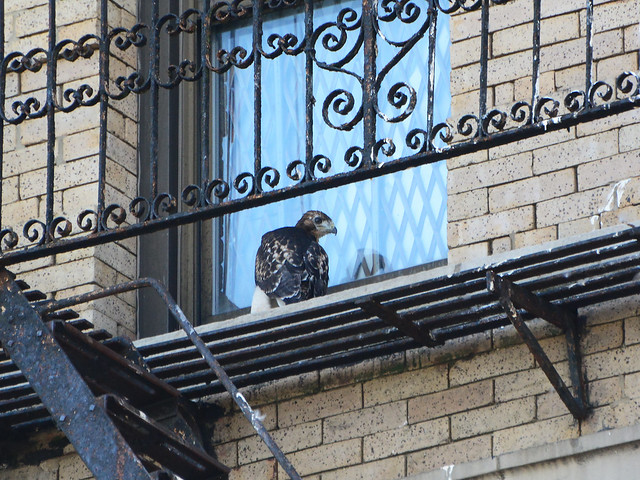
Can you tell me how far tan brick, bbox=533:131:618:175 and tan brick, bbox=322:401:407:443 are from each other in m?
1.33

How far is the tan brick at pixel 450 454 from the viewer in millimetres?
8555

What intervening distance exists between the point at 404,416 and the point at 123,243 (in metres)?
2.14

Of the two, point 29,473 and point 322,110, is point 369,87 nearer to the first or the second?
point 322,110

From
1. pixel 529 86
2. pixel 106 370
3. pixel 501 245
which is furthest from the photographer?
pixel 529 86

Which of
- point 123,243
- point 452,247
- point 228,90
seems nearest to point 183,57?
point 228,90

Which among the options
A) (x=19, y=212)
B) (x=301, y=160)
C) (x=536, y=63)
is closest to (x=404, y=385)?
(x=301, y=160)

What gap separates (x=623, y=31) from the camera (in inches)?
358

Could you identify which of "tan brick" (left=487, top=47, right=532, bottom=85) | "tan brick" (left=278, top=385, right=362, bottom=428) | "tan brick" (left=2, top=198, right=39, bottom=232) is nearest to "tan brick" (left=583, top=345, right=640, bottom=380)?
"tan brick" (left=278, top=385, right=362, bottom=428)

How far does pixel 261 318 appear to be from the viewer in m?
8.80

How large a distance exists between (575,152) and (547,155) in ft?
Answer: 0.47

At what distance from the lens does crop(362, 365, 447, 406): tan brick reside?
8812 millimetres

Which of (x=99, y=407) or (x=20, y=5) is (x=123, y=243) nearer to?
(x=20, y=5)

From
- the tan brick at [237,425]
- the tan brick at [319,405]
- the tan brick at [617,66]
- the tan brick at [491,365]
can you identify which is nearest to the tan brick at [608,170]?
the tan brick at [617,66]

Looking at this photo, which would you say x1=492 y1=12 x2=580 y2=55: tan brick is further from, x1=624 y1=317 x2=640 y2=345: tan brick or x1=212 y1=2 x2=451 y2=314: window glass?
x1=624 y1=317 x2=640 y2=345: tan brick
